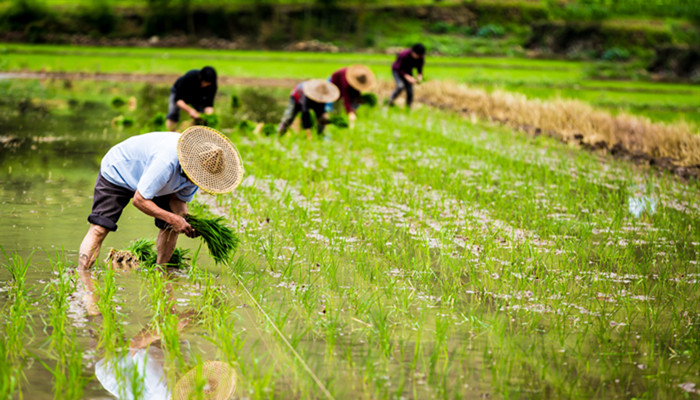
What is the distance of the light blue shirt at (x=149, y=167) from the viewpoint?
4.29 metres

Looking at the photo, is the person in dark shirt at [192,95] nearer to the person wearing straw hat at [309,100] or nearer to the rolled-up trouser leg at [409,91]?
the person wearing straw hat at [309,100]

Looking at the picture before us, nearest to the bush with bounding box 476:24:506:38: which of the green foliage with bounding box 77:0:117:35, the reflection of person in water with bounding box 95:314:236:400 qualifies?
the green foliage with bounding box 77:0:117:35

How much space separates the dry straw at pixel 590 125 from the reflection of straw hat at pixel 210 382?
7.68 metres

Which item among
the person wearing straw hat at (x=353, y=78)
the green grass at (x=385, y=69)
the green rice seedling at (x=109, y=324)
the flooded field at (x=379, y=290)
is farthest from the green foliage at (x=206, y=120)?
the green grass at (x=385, y=69)

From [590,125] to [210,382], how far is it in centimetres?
976

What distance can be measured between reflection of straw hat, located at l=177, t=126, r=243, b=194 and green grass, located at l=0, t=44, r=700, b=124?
13.9m

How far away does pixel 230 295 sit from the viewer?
452cm

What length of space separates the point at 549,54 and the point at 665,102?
21.8 meters

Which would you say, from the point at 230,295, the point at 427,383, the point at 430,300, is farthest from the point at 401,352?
the point at 230,295

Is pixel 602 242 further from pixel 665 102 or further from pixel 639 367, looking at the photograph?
pixel 665 102

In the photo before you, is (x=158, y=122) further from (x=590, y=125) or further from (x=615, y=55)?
(x=615, y=55)

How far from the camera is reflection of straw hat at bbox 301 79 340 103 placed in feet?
33.8

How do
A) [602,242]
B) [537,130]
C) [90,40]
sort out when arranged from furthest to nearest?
1. [90,40]
2. [537,130]
3. [602,242]

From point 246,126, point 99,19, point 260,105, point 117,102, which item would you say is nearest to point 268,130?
point 246,126
